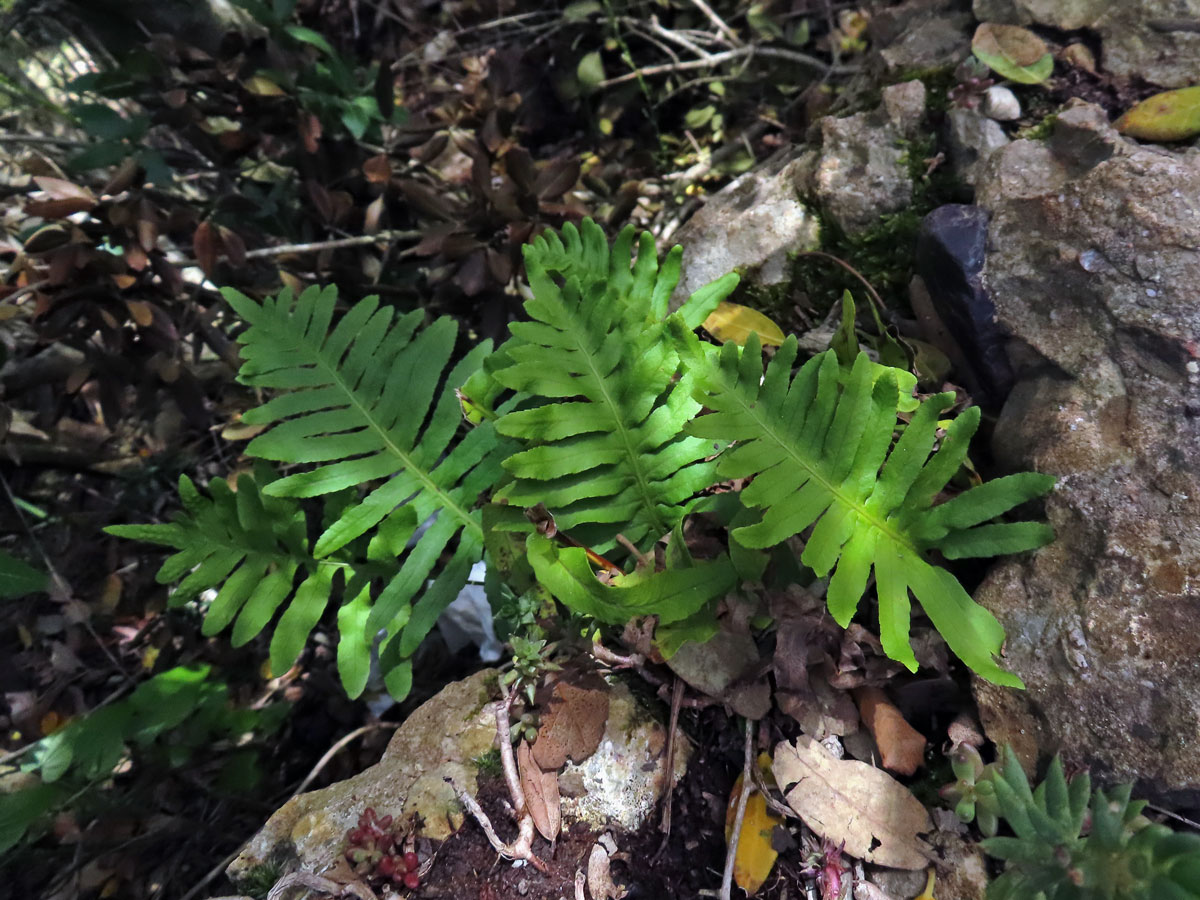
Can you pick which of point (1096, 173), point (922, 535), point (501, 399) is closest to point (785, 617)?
point (922, 535)

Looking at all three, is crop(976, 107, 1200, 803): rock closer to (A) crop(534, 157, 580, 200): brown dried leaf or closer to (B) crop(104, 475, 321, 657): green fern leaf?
(A) crop(534, 157, 580, 200): brown dried leaf

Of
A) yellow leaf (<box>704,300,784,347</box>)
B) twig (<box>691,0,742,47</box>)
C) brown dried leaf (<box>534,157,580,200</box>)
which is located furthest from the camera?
twig (<box>691,0,742,47</box>)

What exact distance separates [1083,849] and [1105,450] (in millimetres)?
821

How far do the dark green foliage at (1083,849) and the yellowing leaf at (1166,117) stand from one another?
164 cm

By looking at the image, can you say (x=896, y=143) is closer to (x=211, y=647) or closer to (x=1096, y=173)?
(x=1096, y=173)

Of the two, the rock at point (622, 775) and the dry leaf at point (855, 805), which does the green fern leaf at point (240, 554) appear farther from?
the dry leaf at point (855, 805)

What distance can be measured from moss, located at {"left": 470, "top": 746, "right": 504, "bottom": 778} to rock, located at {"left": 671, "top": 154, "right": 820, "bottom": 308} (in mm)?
1464

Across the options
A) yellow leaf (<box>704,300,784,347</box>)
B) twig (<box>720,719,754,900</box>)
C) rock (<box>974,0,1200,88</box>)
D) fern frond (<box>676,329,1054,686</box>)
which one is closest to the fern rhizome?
fern frond (<box>676,329,1054,686</box>)

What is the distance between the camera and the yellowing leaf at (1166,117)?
178 cm

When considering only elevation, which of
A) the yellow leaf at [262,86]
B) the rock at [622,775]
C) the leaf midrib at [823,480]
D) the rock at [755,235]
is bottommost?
the rock at [622,775]

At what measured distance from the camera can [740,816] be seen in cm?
153

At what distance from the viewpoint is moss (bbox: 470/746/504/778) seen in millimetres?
1679

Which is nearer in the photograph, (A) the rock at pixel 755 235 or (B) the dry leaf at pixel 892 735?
(B) the dry leaf at pixel 892 735

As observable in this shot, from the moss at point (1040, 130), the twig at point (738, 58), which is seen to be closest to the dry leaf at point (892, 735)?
Result: the moss at point (1040, 130)
